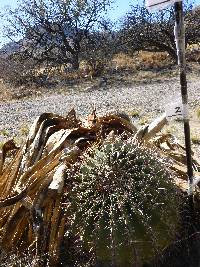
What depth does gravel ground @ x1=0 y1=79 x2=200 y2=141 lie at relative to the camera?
10.1m

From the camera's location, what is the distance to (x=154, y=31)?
20.1 m

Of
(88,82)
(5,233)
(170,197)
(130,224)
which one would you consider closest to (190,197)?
(170,197)

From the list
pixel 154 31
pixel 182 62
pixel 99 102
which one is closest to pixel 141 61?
pixel 154 31

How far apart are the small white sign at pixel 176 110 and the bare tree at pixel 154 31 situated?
1529 centimetres

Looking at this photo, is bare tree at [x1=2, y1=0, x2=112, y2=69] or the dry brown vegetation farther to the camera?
bare tree at [x1=2, y1=0, x2=112, y2=69]

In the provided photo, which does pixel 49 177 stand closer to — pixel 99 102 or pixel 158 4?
pixel 158 4

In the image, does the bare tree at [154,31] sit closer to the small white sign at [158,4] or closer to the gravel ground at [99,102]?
→ the gravel ground at [99,102]

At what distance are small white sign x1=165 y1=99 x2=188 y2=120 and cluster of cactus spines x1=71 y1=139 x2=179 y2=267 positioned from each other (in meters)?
0.52

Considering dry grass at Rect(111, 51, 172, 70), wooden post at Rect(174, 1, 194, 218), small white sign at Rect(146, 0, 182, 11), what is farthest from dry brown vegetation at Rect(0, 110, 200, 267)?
dry grass at Rect(111, 51, 172, 70)

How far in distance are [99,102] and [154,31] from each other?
29.8ft

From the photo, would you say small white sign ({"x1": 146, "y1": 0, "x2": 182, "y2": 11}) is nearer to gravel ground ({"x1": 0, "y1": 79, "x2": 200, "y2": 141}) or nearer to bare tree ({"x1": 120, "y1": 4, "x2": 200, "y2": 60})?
gravel ground ({"x1": 0, "y1": 79, "x2": 200, "y2": 141})

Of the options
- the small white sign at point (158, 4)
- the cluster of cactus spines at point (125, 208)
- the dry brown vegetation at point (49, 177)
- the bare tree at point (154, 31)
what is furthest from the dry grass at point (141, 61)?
the cluster of cactus spines at point (125, 208)

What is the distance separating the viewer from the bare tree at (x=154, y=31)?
1942 centimetres

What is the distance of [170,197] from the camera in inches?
114
